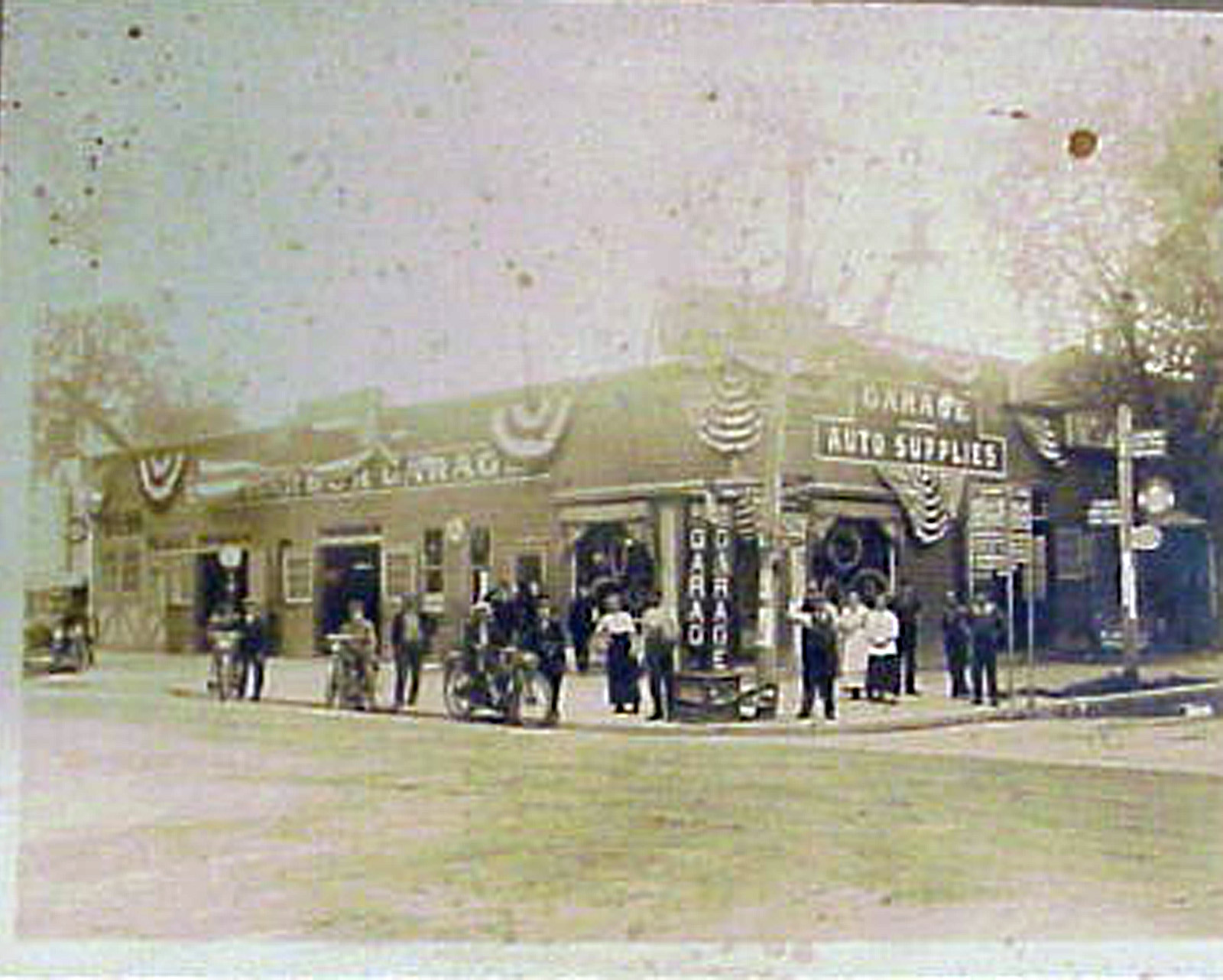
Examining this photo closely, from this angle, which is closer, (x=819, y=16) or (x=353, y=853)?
(x=353, y=853)

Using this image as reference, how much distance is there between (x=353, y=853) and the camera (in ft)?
6.81

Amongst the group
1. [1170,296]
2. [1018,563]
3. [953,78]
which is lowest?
[1018,563]

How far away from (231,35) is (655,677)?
3.36 feet

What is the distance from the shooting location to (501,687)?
2.17 m

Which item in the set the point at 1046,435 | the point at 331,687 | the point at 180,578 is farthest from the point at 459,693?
the point at 1046,435

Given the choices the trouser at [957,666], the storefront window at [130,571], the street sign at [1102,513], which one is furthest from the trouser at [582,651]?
the street sign at [1102,513]

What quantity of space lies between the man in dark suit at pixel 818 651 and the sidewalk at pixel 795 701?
0.04ft

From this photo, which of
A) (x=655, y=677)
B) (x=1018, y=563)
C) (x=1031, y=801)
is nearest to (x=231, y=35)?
(x=655, y=677)

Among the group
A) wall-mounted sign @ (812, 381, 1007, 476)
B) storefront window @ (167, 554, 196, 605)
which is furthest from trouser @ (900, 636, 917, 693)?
storefront window @ (167, 554, 196, 605)

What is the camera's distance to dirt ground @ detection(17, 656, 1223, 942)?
2.05 metres

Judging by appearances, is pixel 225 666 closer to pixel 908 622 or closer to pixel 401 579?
pixel 401 579

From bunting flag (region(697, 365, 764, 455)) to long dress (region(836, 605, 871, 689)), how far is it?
259 millimetres

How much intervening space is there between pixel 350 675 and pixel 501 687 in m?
0.20

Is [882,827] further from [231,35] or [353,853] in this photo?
[231,35]
